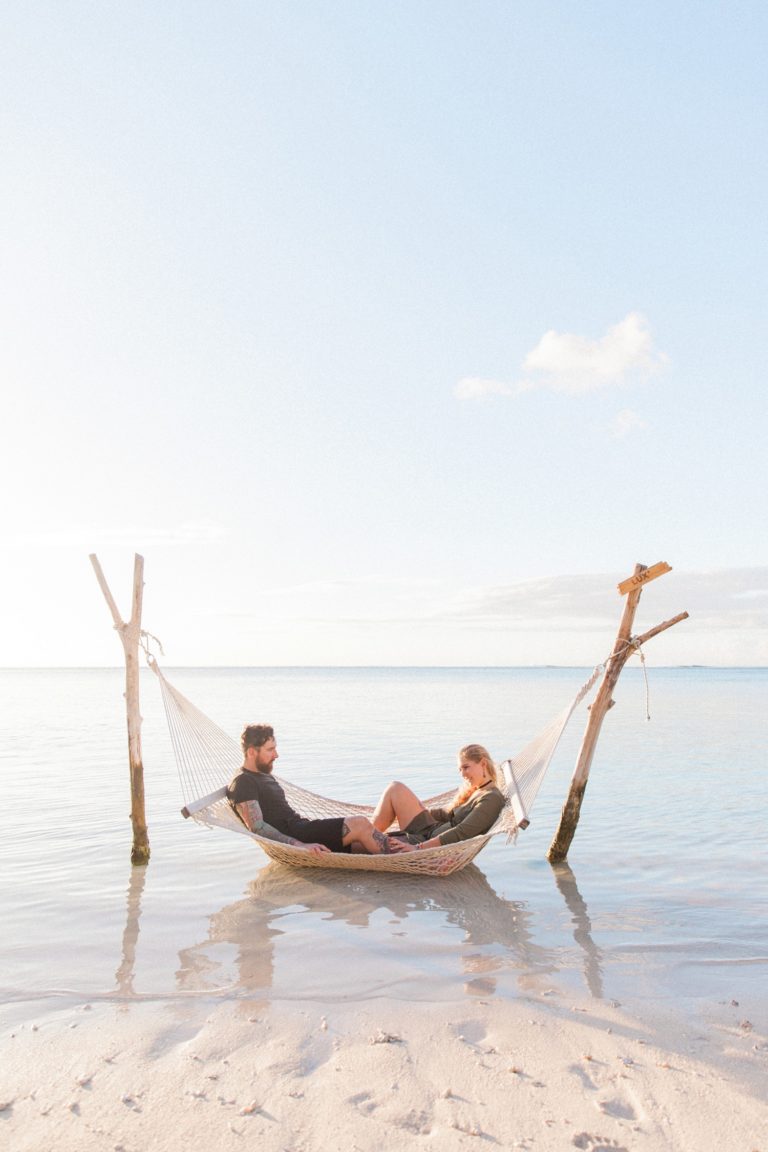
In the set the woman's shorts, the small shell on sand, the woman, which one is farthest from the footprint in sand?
the woman's shorts

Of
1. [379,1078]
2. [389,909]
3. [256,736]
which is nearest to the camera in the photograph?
[379,1078]

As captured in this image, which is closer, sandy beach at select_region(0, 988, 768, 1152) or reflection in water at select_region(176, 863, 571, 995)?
sandy beach at select_region(0, 988, 768, 1152)

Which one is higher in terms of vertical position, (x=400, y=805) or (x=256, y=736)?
(x=256, y=736)

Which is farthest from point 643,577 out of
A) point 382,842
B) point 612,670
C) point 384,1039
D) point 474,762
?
point 384,1039

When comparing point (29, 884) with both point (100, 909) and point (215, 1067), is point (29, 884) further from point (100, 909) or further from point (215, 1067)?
point (215, 1067)

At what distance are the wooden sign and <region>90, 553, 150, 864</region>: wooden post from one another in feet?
10.4

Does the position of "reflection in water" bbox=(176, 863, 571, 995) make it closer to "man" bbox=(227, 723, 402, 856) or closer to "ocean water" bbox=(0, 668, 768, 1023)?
"ocean water" bbox=(0, 668, 768, 1023)

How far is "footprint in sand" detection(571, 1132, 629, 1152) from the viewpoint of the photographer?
2242 millimetres

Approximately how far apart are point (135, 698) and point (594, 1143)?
13.4 ft

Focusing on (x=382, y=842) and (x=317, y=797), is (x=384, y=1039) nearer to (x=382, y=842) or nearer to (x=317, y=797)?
(x=382, y=842)

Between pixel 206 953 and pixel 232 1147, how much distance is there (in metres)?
1.70

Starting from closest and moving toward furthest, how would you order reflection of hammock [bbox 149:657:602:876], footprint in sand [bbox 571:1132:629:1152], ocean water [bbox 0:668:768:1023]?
footprint in sand [bbox 571:1132:629:1152]
ocean water [bbox 0:668:768:1023]
reflection of hammock [bbox 149:657:602:876]

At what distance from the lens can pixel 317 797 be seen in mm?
5930

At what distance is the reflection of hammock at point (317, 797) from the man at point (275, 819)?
0.10 metres
